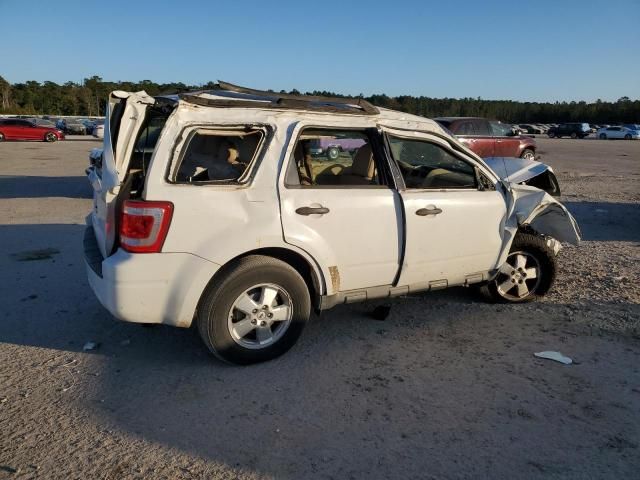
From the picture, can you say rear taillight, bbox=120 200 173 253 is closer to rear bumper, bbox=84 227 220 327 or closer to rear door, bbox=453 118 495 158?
rear bumper, bbox=84 227 220 327

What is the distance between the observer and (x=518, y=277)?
4.89 metres

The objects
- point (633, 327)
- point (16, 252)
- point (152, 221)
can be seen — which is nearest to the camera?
point (152, 221)

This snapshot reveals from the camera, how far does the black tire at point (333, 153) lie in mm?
4712

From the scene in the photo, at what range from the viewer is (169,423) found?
3012mm

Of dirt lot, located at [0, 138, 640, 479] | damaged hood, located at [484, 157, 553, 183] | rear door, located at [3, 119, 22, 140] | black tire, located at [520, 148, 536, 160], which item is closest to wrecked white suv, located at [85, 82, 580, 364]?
dirt lot, located at [0, 138, 640, 479]

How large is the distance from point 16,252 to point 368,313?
4816mm

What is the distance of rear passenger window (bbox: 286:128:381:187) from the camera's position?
387cm

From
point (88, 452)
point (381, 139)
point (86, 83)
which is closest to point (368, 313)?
point (381, 139)

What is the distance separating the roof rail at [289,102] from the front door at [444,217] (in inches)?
13.9

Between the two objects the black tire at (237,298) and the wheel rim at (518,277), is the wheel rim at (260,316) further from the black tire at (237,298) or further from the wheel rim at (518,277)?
the wheel rim at (518,277)

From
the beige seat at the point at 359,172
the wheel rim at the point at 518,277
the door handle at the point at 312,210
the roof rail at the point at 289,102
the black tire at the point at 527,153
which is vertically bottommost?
the wheel rim at the point at 518,277

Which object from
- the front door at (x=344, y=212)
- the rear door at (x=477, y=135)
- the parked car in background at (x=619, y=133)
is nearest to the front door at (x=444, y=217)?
the front door at (x=344, y=212)

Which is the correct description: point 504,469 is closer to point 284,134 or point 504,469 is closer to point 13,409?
point 284,134

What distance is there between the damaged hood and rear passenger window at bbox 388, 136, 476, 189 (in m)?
1.35
